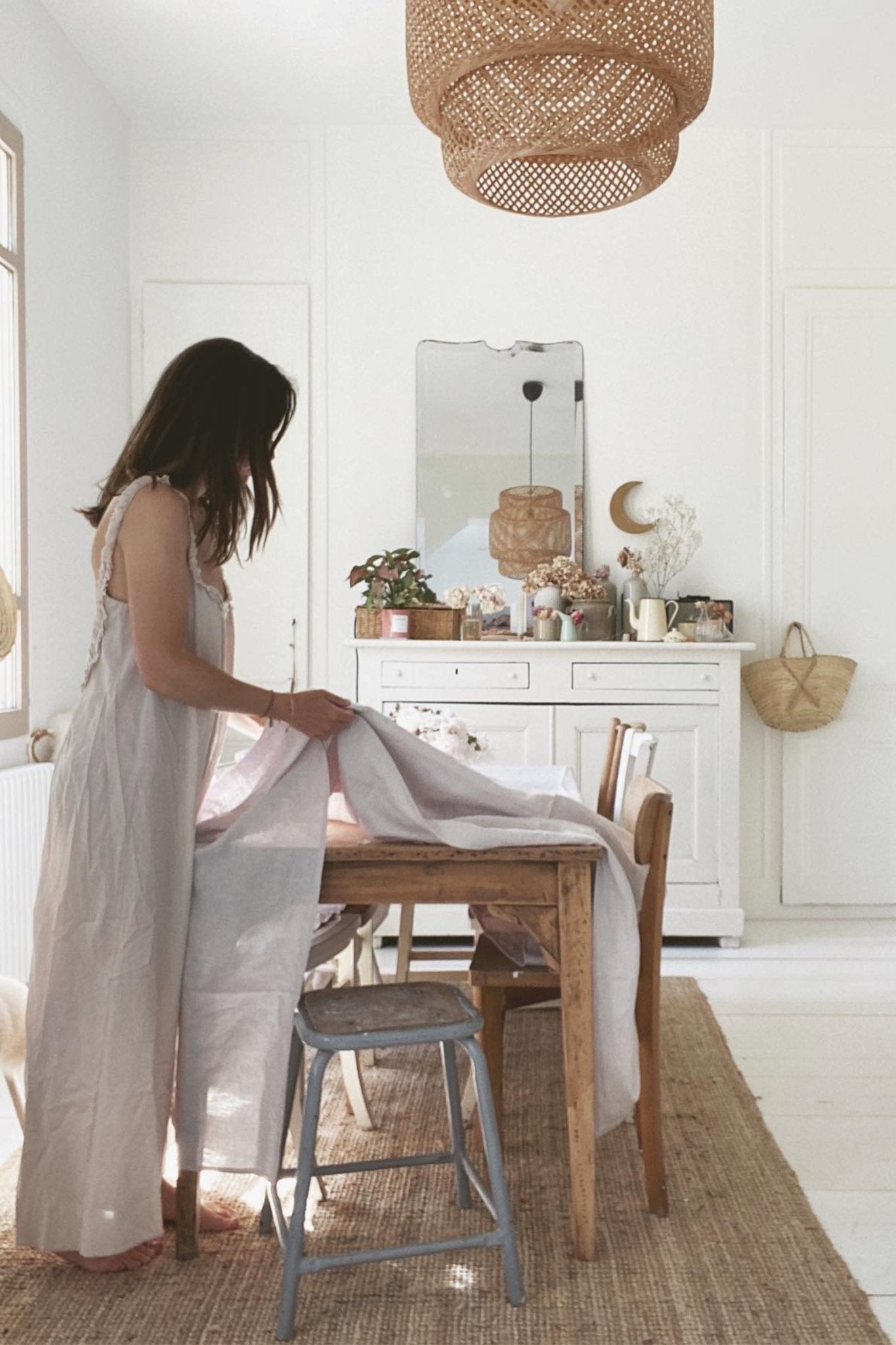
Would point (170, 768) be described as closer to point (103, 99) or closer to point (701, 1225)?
point (701, 1225)

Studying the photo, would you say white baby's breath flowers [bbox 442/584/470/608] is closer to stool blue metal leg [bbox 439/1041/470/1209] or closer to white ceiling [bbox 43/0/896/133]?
white ceiling [bbox 43/0/896/133]

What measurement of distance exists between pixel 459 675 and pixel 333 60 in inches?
90.4

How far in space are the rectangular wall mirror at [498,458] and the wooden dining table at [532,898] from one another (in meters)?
2.98

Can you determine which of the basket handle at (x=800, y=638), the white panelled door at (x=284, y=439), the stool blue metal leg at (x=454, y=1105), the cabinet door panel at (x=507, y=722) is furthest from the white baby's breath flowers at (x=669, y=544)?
the stool blue metal leg at (x=454, y=1105)

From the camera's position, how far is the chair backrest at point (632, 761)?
2887 millimetres

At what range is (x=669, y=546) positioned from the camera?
16.8ft

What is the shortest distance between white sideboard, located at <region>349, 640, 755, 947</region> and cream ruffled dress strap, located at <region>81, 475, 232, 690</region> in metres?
2.44

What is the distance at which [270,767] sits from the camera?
2.22 meters

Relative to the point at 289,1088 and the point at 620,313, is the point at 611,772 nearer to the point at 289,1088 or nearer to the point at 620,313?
Answer: the point at 289,1088

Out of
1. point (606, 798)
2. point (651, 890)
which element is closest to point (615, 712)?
point (606, 798)

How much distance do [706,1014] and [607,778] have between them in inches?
34.8

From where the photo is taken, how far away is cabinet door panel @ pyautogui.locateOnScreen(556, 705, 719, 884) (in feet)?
15.3

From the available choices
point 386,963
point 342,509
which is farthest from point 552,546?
point 386,963

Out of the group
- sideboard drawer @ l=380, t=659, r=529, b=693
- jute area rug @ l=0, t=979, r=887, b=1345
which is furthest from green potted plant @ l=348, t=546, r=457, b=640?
jute area rug @ l=0, t=979, r=887, b=1345
